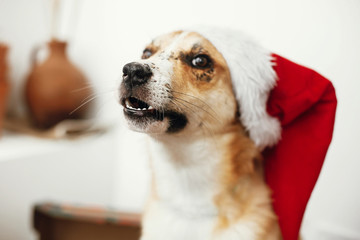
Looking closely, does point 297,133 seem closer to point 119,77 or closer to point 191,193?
point 191,193

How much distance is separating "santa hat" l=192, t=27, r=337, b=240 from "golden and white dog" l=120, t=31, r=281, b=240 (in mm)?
28

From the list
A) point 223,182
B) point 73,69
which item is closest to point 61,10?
point 73,69

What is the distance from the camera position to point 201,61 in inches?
34.0

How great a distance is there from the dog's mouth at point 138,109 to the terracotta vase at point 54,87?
86 centimetres

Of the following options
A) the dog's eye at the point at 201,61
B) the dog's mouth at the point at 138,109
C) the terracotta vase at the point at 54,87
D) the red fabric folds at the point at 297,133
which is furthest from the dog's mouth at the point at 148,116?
the terracotta vase at the point at 54,87

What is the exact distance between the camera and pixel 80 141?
1604mm

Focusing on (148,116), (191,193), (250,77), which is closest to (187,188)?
(191,193)

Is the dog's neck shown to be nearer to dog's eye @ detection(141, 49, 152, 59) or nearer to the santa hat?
the santa hat

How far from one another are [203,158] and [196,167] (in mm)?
35

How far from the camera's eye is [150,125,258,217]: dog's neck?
88cm

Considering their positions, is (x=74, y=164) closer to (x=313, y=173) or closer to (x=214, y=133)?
(x=214, y=133)

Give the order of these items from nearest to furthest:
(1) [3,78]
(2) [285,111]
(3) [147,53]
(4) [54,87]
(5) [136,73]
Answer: (5) [136,73] < (2) [285,111] < (3) [147,53] < (1) [3,78] < (4) [54,87]

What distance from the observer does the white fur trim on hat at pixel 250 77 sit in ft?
2.79

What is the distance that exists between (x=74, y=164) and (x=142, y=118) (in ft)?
3.10
